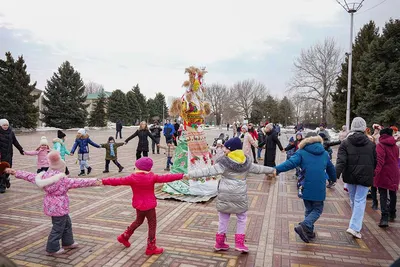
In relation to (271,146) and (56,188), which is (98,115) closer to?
(271,146)

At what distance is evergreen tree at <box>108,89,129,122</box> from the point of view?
57.9 metres

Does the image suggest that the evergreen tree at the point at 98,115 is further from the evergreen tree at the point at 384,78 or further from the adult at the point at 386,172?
the adult at the point at 386,172

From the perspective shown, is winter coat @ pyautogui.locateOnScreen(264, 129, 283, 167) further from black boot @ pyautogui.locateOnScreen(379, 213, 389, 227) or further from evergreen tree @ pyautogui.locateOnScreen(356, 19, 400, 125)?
evergreen tree @ pyautogui.locateOnScreen(356, 19, 400, 125)

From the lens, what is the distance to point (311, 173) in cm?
470

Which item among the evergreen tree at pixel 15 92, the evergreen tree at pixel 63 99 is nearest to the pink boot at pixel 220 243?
the evergreen tree at pixel 15 92

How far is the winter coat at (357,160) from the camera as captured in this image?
193 inches

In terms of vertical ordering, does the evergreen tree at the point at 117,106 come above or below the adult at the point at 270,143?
above

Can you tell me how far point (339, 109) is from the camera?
28344 mm

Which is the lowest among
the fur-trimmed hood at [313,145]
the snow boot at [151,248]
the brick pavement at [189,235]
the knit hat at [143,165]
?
the brick pavement at [189,235]

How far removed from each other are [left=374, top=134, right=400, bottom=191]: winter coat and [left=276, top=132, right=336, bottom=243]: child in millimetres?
1628

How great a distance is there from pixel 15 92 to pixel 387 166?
119ft

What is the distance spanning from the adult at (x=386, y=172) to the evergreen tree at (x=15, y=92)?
35.6 metres

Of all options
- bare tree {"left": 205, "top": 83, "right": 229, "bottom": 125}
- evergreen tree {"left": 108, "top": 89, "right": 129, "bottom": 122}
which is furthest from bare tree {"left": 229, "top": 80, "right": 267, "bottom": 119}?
evergreen tree {"left": 108, "top": 89, "right": 129, "bottom": 122}

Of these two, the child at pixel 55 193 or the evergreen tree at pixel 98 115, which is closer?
the child at pixel 55 193
